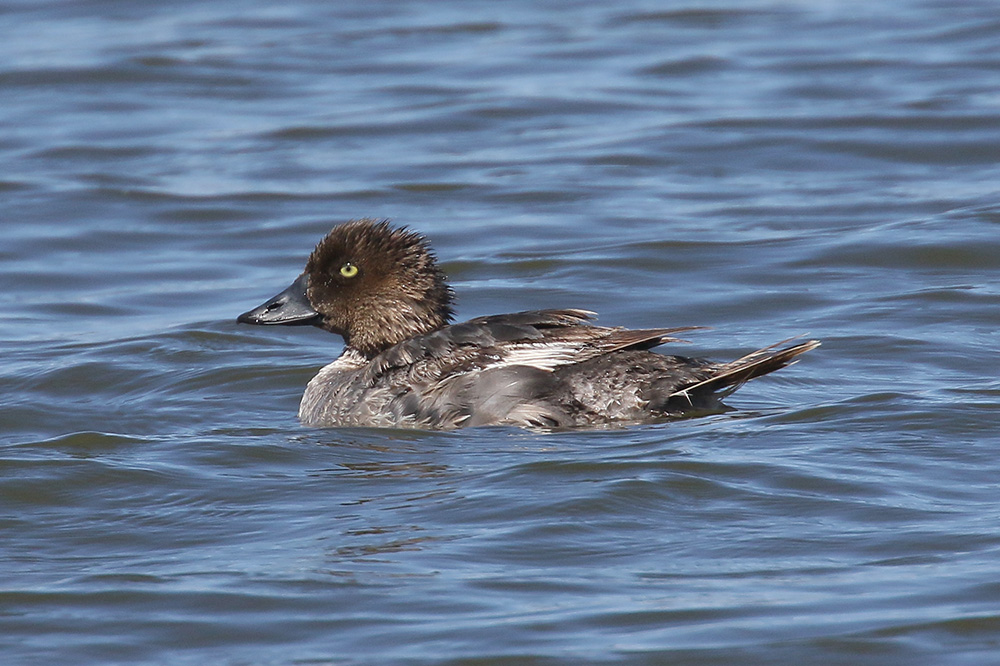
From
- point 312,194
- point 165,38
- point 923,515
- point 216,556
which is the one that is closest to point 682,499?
point 923,515

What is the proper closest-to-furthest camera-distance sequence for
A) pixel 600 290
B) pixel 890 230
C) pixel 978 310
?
pixel 978 310, pixel 600 290, pixel 890 230

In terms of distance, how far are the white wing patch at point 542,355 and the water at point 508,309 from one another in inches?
13.8

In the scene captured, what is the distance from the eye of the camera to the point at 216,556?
20.3ft

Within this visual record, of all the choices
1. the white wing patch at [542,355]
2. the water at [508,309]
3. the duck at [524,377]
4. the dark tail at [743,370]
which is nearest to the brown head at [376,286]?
the duck at [524,377]

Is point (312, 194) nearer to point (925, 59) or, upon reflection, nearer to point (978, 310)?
point (978, 310)

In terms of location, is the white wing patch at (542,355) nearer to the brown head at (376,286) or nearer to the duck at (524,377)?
the duck at (524,377)

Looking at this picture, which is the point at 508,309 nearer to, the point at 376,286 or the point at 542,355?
the point at 376,286

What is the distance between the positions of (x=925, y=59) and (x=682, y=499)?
1172 cm

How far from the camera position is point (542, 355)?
7.59 meters

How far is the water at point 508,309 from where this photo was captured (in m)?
5.64

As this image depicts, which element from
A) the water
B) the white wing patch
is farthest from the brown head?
the white wing patch

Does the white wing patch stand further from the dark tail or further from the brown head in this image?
the brown head

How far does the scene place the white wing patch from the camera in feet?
24.8

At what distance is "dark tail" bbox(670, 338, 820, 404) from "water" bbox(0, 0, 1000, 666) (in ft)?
A: 0.57
